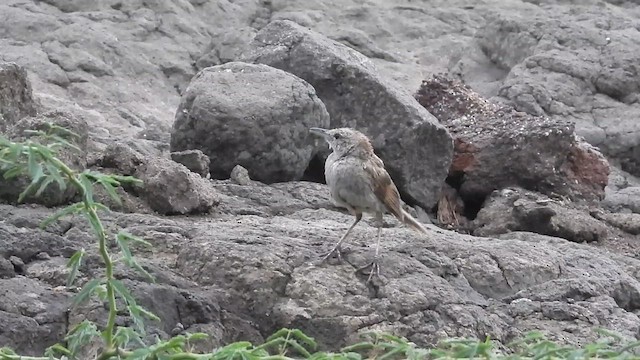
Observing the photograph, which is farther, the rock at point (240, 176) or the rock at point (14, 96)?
the rock at point (240, 176)

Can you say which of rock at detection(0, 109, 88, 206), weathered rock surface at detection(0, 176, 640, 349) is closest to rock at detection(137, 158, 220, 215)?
weathered rock surface at detection(0, 176, 640, 349)

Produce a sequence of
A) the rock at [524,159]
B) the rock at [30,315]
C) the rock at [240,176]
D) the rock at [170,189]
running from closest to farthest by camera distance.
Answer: the rock at [30,315] < the rock at [170,189] < the rock at [240,176] < the rock at [524,159]

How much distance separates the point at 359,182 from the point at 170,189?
1.14 meters

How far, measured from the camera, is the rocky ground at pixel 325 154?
5832 millimetres

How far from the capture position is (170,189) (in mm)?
6875

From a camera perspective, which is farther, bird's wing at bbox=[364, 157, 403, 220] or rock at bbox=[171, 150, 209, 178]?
rock at bbox=[171, 150, 209, 178]

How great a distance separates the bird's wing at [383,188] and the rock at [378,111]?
6.47ft

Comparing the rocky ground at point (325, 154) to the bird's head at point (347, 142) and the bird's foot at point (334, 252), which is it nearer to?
the bird's foot at point (334, 252)

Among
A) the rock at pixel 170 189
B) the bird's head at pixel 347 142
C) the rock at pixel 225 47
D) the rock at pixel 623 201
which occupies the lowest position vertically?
the rock at pixel 225 47

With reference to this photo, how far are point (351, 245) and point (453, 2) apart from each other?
8.55 metres

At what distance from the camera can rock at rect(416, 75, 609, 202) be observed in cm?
923

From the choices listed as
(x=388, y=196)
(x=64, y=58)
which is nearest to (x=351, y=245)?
(x=388, y=196)

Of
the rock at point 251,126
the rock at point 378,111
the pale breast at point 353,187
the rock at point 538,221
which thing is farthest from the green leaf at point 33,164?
the rock at point 378,111

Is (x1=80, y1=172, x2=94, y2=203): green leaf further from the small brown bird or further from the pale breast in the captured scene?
the pale breast
